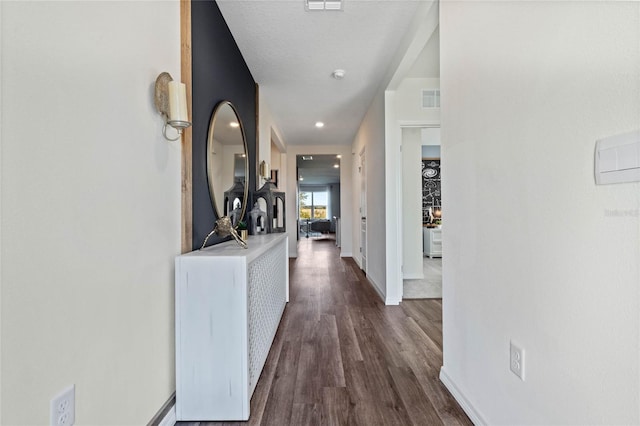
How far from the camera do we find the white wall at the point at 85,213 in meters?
0.74

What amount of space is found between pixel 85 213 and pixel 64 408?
0.56 meters

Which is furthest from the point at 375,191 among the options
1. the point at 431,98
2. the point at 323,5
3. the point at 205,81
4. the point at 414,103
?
the point at 205,81

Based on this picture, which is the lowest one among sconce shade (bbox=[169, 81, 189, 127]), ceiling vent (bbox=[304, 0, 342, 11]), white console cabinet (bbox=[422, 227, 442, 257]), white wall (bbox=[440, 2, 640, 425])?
white console cabinet (bbox=[422, 227, 442, 257])

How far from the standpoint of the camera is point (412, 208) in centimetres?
468

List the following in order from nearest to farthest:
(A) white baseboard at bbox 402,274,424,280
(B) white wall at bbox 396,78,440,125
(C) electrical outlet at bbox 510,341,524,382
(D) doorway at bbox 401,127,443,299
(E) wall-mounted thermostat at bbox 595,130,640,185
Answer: (E) wall-mounted thermostat at bbox 595,130,640,185, (C) electrical outlet at bbox 510,341,524,382, (B) white wall at bbox 396,78,440,125, (D) doorway at bbox 401,127,443,299, (A) white baseboard at bbox 402,274,424,280

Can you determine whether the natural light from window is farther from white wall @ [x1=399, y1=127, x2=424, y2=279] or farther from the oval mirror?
the oval mirror

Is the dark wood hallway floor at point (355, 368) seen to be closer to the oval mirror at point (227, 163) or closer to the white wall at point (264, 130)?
the oval mirror at point (227, 163)

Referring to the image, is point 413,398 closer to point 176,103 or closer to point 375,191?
point 176,103

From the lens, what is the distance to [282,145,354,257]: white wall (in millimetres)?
6941

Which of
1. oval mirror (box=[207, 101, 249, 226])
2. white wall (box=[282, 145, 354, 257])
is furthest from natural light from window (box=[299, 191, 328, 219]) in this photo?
oval mirror (box=[207, 101, 249, 226])

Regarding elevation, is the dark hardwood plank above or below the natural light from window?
below

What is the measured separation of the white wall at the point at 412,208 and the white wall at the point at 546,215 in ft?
9.95

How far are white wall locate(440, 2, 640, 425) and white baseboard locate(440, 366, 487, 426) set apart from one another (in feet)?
0.07

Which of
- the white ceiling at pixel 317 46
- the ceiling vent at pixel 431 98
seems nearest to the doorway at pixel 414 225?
the ceiling vent at pixel 431 98
